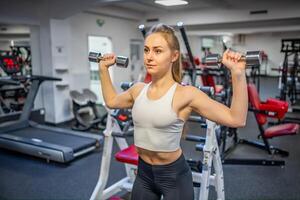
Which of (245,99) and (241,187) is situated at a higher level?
(245,99)

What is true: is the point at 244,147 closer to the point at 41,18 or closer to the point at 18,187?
the point at 18,187

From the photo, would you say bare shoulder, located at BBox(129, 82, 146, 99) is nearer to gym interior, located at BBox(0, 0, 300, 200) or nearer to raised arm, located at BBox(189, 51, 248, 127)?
gym interior, located at BBox(0, 0, 300, 200)

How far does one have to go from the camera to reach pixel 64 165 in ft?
12.0

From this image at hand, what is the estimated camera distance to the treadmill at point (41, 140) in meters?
3.63

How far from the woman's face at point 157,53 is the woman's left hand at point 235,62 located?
0.26 meters

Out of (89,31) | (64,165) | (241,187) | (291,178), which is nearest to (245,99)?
(241,187)

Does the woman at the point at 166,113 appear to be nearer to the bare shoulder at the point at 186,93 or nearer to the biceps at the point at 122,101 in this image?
the bare shoulder at the point at 186,93

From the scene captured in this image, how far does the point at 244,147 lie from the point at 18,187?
3.14m

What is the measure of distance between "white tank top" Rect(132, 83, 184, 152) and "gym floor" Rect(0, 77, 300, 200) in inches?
55.9

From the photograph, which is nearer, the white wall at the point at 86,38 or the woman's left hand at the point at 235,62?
the woman's left hand at the point at 235,62

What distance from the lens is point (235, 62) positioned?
3.52 feet

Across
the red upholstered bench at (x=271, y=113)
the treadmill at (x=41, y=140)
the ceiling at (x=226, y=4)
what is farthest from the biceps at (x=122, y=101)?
the ceiling at (x=226, y=4)

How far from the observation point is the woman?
Answer: 113 cm

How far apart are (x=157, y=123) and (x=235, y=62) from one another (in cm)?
41
